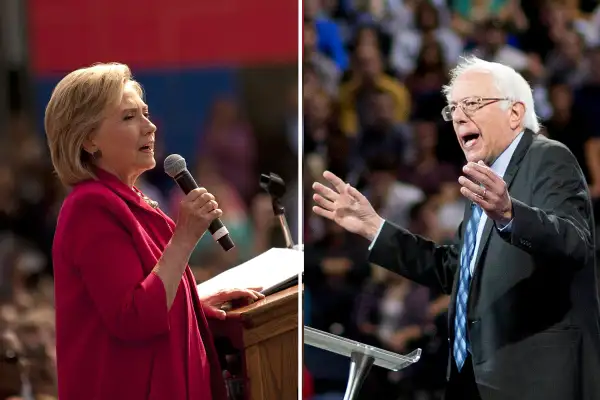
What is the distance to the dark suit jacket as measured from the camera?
2.89 metres

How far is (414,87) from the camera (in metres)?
3.53

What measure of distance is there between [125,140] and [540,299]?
126 cm

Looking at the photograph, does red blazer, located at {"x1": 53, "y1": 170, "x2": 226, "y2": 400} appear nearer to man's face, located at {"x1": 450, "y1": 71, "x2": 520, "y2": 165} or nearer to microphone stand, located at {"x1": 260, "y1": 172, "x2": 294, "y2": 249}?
microphone stand, located at {"x1": 260, "y1": 172, "x2": 294, "y2": 249}

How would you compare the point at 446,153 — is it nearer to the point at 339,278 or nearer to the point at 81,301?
the point at 339,278

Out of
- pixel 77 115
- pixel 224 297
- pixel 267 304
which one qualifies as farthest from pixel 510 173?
pixel 77 115

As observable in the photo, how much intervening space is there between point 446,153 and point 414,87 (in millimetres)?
383

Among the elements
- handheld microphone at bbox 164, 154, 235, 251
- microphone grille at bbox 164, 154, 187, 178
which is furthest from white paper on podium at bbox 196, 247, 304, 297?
microphone grille at bbox 164, 154, 187, 178

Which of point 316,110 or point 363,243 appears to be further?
point 316,110

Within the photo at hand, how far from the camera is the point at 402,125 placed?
3.70m

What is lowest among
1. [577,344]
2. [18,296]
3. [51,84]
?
[18,296]

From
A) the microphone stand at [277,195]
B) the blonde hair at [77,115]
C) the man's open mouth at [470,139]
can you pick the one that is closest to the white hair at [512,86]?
the man's open mouth at [470,139]

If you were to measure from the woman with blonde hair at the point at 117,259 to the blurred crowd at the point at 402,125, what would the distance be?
0.87m

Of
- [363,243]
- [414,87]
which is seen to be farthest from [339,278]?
[414,87]

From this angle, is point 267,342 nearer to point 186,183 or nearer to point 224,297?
point 224,297
